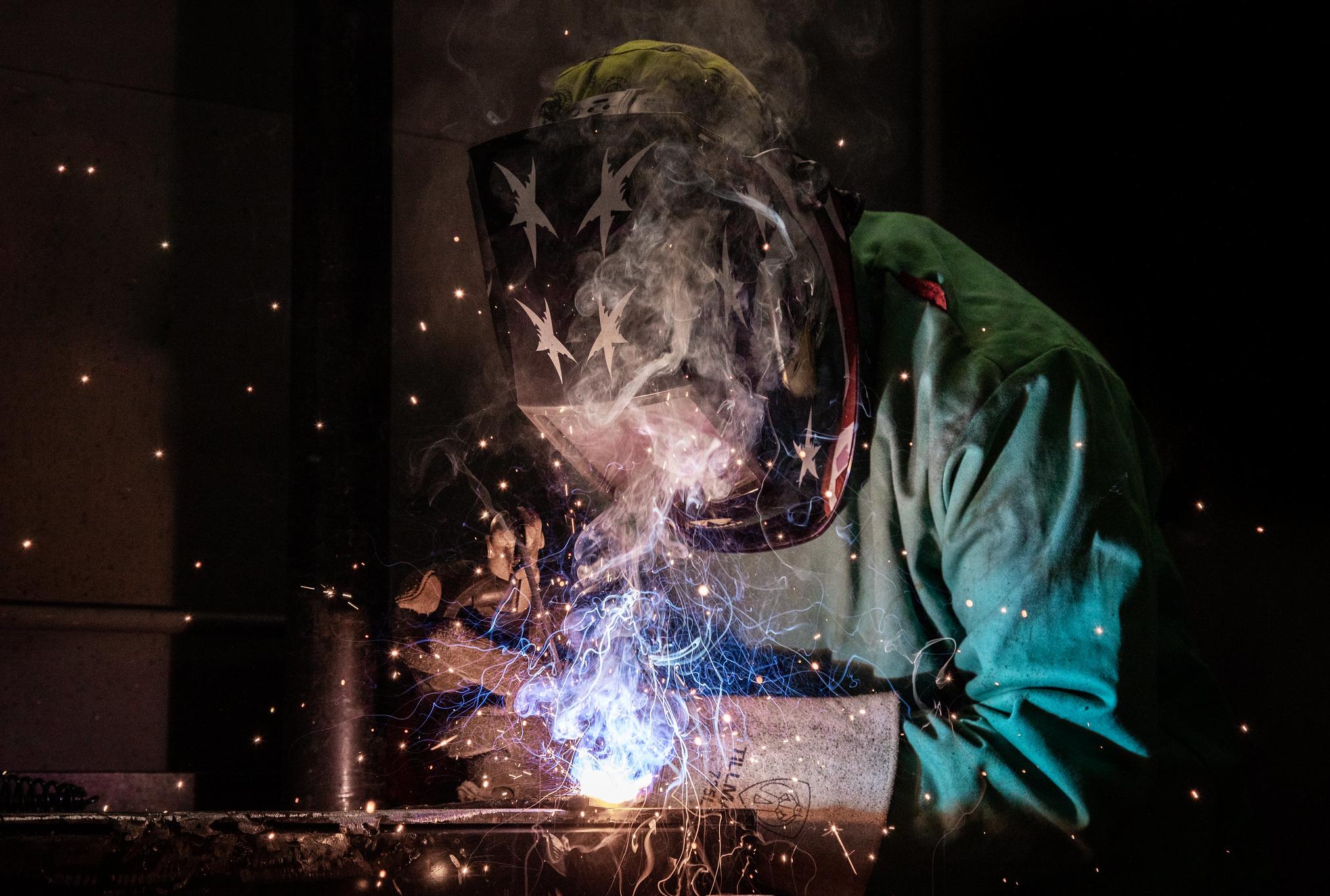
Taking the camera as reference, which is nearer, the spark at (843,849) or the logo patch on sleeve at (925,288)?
the spark at (843,849)

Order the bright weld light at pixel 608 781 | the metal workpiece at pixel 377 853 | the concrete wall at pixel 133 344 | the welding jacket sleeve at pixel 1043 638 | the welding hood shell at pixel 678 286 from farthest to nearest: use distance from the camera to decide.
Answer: the concrete wall at pixel 133 344, the welding hood shell at pixel 678 286, the bright weld light at pixel 608 781, the welding jacket sleeve at pixel 1043 638, the metal workpiece at pixel 377 853

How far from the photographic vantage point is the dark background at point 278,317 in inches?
84.2

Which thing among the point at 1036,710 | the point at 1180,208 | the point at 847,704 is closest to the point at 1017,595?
the point at 1036,710

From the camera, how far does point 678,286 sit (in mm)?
1788

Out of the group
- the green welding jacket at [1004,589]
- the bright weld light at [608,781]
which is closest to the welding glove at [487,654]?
the bright weld light at [608,781]

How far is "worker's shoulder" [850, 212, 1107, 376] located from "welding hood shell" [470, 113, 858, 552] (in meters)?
0.17

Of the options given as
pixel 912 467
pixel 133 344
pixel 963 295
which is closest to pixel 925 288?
pixel 963 295

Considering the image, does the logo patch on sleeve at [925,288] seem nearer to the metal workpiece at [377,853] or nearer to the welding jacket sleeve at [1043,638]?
the welding jacket sleeve at [1043,638]

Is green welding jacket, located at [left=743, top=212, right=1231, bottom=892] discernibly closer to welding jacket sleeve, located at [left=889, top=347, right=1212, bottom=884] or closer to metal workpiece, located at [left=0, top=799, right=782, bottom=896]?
welding jacket sleeve, located at [left=889, top=347, right=1212, bottom=884]

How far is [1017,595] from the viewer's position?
1.58 meters

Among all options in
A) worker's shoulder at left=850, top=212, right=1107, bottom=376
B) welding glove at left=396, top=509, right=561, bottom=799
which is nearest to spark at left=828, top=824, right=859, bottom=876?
welding glove at left=396, top=509, right=561, bottom=799

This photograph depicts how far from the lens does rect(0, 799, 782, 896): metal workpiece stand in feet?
3.75

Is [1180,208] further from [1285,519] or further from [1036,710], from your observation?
[1036,710]

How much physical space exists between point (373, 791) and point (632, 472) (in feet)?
3.18
